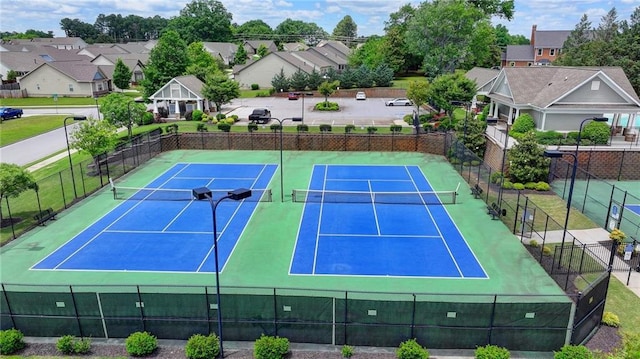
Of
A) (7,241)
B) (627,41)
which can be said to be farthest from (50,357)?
(627,41)

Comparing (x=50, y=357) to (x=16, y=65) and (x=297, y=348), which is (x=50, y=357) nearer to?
(x=297, y=348)

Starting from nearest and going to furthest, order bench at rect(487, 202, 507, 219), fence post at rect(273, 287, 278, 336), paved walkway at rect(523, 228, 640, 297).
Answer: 1. fence post at rect(273, 287, 278, 336)
2. paved walkway at rect(523, 228, 640, 297)
3. bench at rect(487, 202, 507, 219)

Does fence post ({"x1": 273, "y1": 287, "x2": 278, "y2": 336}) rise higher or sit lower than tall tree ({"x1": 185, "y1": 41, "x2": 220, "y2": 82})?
lower

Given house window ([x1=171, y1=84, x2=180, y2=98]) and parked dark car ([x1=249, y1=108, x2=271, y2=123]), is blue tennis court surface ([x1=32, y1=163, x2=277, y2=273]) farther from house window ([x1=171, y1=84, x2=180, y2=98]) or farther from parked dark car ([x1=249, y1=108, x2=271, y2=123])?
house window ([x1=171, y1=84, x2=180, y2=98])

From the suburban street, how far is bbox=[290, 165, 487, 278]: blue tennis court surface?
19817mm

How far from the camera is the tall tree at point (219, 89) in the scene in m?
49.9

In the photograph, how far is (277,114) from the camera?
5200cm

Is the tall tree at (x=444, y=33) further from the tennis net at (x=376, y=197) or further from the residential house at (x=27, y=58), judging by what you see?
the residential house at (x=27, y=58)

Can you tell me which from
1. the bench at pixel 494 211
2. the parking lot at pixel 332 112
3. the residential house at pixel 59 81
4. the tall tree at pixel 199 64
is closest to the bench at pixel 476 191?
the bench at pixel 494 211

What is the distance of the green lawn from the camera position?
41.0 meters

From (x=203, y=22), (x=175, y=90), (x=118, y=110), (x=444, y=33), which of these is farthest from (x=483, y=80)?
(x=203, y=22)

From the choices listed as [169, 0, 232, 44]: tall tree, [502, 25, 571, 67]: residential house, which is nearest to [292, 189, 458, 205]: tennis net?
[502, 25, 571, 67]: residential house

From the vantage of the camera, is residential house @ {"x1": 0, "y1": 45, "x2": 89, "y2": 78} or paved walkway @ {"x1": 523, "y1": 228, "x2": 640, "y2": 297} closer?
paved walkway @ {"x1": 523, "y1": 228, "x2": 640, "y2": 297}

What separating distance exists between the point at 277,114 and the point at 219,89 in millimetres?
6994
